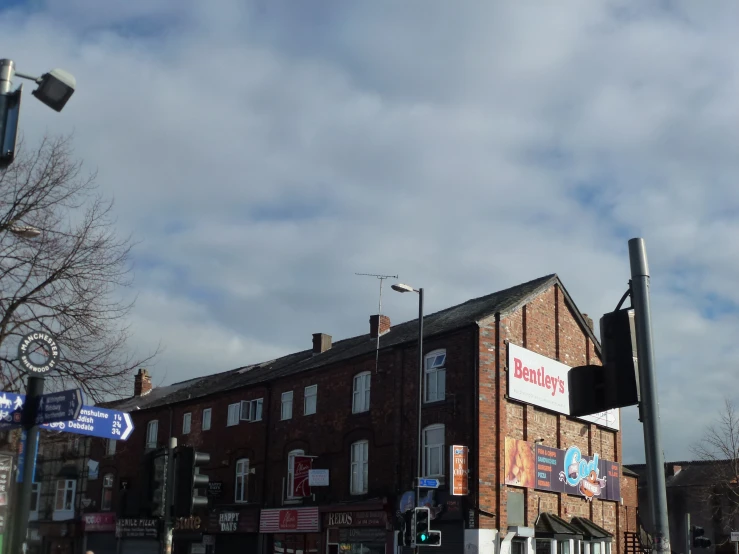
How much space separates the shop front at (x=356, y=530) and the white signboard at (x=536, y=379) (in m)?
6.61

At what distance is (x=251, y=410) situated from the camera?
39.1 meters

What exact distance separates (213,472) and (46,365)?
107 ft

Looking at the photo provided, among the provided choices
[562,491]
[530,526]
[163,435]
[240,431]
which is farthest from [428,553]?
[163,435]

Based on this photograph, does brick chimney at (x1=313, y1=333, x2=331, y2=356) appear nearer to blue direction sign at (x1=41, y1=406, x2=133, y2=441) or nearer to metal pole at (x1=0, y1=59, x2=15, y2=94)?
blue direction sign at (x1=41, y1=406, x2=133, y2=441)

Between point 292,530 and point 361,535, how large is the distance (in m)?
4.14

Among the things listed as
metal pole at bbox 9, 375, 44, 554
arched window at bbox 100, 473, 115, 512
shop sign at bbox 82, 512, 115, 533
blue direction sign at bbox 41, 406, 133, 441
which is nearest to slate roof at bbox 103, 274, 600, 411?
arched window at bbox 100, 473, 115, 512

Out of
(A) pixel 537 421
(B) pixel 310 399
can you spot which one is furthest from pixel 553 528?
(B) pixel 310 399

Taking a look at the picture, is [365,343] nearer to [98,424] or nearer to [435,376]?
[435,376]

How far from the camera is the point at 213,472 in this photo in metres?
40.7

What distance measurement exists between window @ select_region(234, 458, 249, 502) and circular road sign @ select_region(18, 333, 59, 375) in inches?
1179

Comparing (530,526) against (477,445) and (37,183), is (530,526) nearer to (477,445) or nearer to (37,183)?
(477,445)

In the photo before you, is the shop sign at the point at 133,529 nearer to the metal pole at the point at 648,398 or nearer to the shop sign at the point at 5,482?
the shop sign at the point at 5,482

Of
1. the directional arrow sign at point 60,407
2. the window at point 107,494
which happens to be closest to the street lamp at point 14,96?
the directional arrow sign at point 60,407

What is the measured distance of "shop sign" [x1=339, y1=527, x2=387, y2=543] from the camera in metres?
30.6
